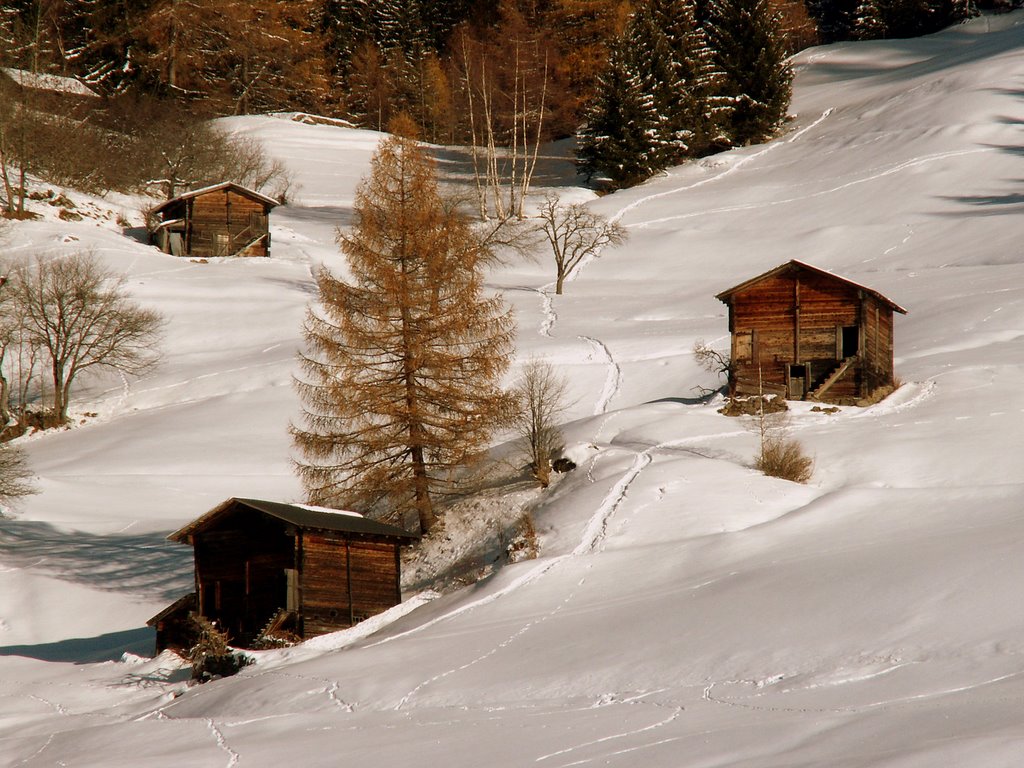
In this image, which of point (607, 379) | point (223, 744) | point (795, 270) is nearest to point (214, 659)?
point (223, 744)

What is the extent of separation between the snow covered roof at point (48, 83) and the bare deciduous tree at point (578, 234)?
2766cm

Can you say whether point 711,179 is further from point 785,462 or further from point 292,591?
point 292,591

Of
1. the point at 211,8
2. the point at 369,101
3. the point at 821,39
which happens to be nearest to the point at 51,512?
the point at 211,8

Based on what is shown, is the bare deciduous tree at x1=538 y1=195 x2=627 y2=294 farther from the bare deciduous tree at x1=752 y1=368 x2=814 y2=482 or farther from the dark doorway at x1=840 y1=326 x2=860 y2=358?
the bare deciduous tree at x1=752 y1=368 x2=814 y2=482

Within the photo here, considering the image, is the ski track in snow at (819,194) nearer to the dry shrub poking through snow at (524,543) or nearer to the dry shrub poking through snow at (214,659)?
the dry shrub poking through snow at (524,543)

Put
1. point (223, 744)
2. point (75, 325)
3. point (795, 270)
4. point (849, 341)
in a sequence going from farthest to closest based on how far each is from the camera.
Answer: point (75, 325) → point (795, 270) → point (849, 341) → point (223, 744)

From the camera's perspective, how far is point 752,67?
70.1m

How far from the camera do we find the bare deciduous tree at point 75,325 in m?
41.9

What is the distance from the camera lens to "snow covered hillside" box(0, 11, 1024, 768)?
586 inches

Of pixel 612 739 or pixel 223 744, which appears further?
pixel 223 744

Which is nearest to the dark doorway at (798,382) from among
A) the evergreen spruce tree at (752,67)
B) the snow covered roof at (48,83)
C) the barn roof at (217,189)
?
the barn roof at (217,189)

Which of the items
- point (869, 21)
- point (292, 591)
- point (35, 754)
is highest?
point (869, 21)

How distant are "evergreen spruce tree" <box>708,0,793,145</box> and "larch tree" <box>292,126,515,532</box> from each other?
44676 mm

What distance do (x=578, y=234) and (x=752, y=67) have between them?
19.2 meters
